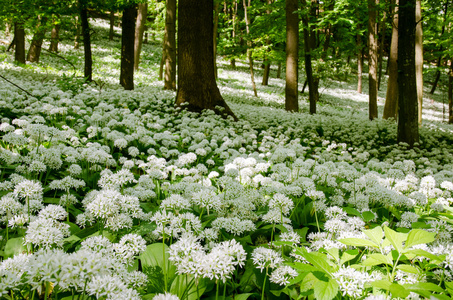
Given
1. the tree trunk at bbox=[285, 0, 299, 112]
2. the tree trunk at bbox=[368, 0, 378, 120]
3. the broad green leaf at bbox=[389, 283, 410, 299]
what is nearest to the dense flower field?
the broad green leaf at bbox=[389, 283, 410, 299]

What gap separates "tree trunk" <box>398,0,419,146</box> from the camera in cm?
724

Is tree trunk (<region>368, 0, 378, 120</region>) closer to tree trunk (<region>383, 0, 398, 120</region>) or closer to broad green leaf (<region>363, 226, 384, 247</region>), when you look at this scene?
tree trunk (<region>383, 0, 398, 120</region>)

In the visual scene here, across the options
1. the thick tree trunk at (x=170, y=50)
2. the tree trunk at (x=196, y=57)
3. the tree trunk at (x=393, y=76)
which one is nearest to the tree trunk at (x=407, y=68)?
the tree trunk at (x=393, y=76)

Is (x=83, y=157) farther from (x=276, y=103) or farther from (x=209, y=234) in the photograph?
(x=276, y=103)

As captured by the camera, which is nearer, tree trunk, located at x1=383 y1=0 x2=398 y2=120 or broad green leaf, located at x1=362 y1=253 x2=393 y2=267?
broad green leaf, located at x1=362 y1=253 x2=393 y2=267

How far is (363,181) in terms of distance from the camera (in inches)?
138

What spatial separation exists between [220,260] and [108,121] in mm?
→ 5278

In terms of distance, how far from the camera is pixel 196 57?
8305 mm

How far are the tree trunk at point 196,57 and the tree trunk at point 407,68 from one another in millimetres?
4680

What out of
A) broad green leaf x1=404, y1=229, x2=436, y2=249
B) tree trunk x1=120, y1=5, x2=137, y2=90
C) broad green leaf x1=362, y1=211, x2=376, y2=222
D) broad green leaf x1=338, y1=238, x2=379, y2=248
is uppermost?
tree trunk x1=120, y1=5, x2=137, y2=90

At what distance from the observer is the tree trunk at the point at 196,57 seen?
8188mm

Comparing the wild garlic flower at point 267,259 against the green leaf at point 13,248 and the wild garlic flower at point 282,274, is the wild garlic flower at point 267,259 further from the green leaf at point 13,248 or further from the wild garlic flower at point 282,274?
the green leaf at point 13,248

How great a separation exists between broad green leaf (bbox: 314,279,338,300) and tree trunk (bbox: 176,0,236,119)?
7.09m

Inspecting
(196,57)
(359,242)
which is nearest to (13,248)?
(359,242)
